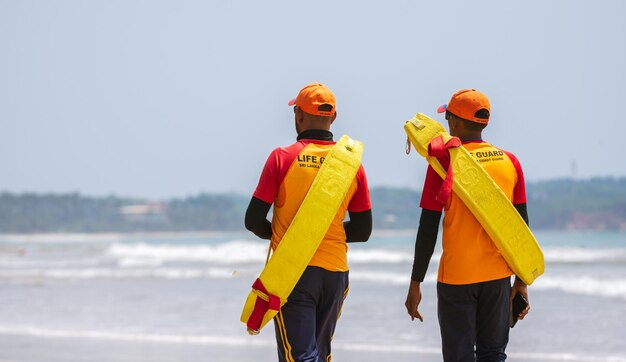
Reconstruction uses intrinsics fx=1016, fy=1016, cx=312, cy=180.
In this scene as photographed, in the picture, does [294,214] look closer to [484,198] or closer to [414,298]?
[414,298]

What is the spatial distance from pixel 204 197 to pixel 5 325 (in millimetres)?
107855

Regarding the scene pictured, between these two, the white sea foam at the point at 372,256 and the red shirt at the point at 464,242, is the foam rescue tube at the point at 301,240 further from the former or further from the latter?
the white sea foam at the point at 372,256

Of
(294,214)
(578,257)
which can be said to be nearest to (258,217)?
(294,214)

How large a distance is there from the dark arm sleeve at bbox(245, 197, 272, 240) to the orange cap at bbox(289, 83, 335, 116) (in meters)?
0.46

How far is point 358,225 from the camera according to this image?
176 inches

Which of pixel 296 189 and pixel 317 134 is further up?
pixel 317 134

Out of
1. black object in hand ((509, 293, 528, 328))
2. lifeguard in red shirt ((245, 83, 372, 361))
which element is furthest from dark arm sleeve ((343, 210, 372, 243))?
black object in hand ((509, 293, 528, 328))

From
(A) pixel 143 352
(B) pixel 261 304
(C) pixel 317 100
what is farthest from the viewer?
(A) pixel 143 352

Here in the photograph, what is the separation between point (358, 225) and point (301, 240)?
14.5 inches

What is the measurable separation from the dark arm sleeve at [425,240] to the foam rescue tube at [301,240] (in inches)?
13.9

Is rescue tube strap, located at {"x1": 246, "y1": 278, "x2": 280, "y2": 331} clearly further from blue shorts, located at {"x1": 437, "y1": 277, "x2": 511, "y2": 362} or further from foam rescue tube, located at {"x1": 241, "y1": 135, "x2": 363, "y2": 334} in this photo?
blue shorts, located at {"x1": 437, "y1": 277, "x2": 511, "y2": 362}

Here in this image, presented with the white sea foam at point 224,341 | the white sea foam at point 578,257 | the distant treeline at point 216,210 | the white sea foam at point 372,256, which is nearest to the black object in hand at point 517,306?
the white sea foam at point 224,341

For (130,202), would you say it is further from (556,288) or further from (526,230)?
(526,230)

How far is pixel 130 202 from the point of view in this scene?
130 metres
